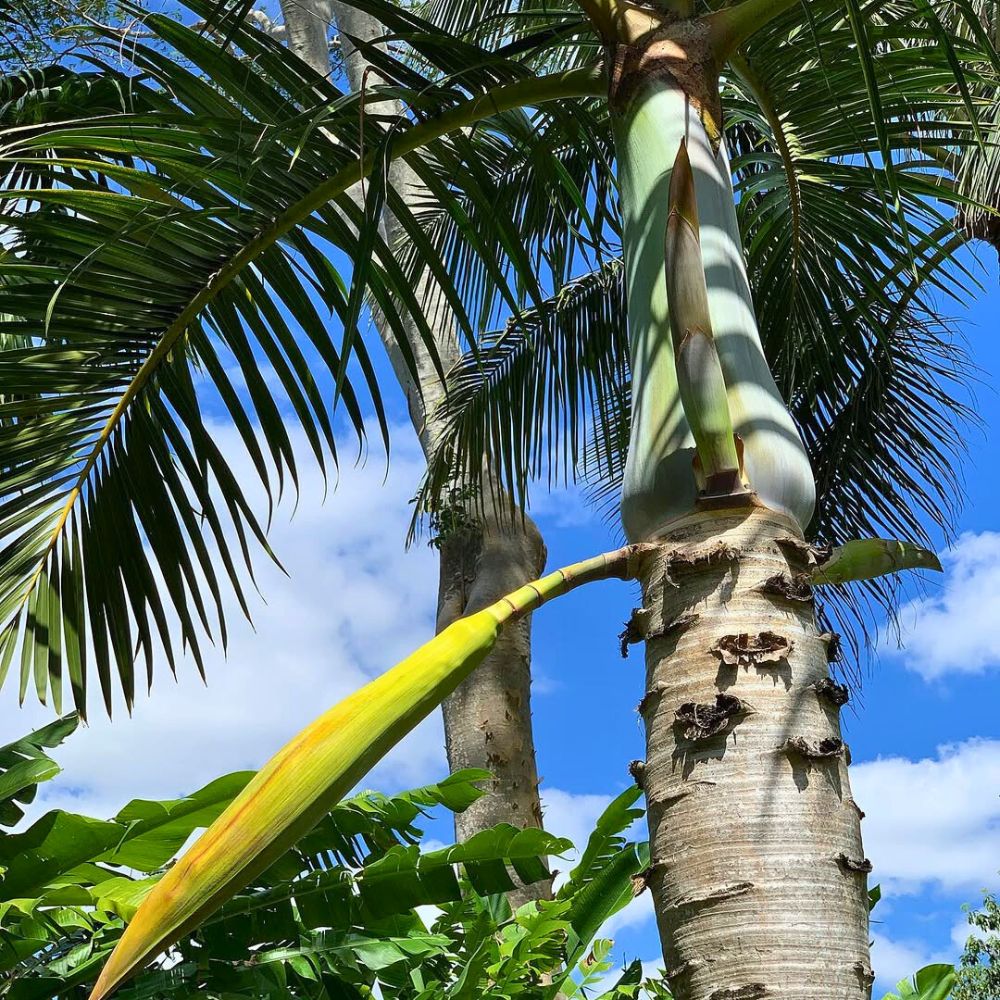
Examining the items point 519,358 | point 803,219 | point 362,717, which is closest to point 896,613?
point 519,358

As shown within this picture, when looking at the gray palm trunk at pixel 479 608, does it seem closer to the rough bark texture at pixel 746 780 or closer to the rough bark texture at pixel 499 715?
the rough bark texture at pixel 499 715

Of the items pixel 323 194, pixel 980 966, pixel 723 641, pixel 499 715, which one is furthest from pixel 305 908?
pixel 980 966

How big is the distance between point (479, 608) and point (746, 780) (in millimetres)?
4022

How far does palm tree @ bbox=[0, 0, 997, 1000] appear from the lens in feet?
4.45

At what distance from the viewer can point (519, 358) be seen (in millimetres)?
5555

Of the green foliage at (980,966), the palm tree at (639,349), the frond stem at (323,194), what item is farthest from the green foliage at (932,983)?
the green foliage at (980,966)

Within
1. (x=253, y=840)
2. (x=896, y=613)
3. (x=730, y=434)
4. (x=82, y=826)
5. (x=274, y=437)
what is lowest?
Answer: (x=253, y=840)

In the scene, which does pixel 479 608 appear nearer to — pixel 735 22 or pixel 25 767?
pixel 25 767

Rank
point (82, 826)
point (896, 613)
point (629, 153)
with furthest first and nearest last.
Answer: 1. point (896, 613)
2. point (82, 826)
3. point (629, 153)

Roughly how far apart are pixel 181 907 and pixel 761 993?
658 mm

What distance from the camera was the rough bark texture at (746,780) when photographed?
1.34m

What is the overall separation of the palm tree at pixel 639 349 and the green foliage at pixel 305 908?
62 centimetres

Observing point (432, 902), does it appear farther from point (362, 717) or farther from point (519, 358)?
point (519, 358)

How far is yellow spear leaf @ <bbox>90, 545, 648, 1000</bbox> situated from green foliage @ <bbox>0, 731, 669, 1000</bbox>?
2.81ft
